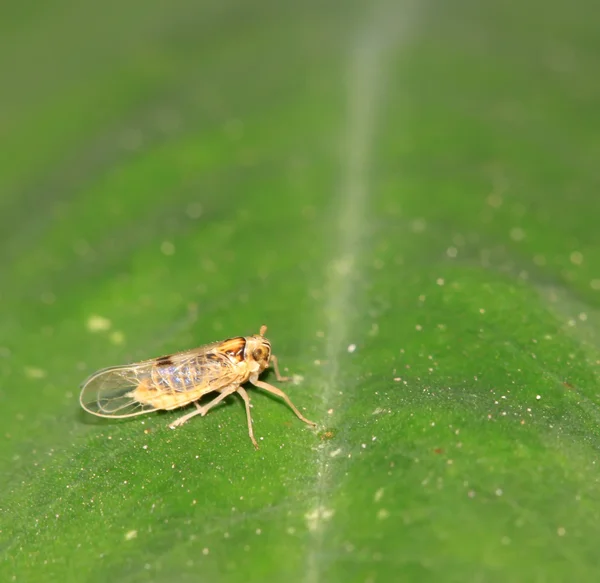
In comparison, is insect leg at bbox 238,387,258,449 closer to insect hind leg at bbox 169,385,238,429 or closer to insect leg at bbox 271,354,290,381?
insect hind leg at bbox 169,385,238,429

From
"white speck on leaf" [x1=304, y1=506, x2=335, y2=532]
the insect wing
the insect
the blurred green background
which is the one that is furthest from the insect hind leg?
"white speck on leaf" [x1=304, y1=506, x2=335, y2=532]

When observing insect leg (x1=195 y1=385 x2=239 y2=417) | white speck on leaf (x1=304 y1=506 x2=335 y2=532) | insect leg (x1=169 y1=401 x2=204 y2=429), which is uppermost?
insect leg (x1=169 y1=401 x2=204 y2=429)

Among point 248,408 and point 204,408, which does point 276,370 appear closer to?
point 248,408

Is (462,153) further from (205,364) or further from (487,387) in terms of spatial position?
(205,364)

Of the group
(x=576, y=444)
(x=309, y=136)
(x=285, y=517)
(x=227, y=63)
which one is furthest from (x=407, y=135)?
(x=285, y=517)

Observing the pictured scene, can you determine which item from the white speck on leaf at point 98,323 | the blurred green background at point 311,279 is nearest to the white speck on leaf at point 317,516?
the blurred green background at point 311,279

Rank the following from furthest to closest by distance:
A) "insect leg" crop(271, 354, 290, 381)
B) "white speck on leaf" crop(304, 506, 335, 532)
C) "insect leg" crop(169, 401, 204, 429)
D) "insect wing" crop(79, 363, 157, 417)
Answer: "insect leg" crop(271, 354, 290, 381) < "insect wing" crop(79, 363, 157, 417) < "insect leg" crop(169, 401, 204, 429) < "white speck on leaf" crop(304, 506, 335, 532)

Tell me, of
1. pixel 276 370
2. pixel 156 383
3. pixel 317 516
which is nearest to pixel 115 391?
pixel 156 383

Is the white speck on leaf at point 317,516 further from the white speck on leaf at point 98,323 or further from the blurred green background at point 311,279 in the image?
the white speck on leaf at point 98,323
